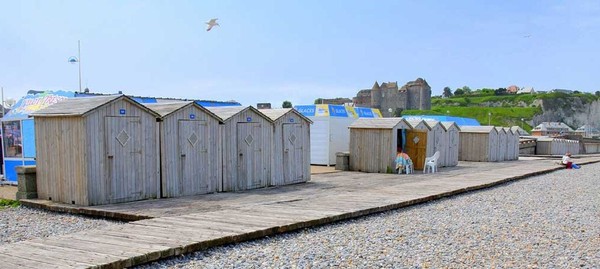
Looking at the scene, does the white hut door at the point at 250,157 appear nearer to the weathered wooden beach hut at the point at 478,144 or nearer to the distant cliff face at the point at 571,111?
the weathered wooden beach hut at the point at 478,144

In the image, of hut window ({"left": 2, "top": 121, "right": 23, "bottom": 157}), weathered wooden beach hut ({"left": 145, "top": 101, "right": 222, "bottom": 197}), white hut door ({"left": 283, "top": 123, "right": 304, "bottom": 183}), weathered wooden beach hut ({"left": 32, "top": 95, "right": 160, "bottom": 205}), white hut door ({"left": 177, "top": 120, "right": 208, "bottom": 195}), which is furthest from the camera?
hut window ({"left": 2, "top": 121, "right": 23, "bottom": 157})

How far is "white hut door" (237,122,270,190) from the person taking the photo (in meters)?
14.3

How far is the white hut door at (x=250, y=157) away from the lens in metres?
14.3

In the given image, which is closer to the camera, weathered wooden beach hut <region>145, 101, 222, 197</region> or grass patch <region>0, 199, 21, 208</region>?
grass patch <region>0, 199, 21, 208</region>

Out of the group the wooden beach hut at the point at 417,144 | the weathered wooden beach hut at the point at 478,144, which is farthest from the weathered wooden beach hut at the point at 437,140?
the weathered wooden beach hut at the point at 478,144

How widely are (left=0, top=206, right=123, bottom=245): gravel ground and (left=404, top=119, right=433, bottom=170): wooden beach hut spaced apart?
14.9m

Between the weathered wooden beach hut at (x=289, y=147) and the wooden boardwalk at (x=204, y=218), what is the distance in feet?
1.89


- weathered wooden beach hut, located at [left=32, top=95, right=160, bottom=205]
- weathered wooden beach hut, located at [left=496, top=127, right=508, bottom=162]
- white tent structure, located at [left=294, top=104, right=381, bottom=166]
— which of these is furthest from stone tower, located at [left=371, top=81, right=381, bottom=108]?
weathered wooden beach hut, located at [left=32, top=95, right=160, bottom=205]

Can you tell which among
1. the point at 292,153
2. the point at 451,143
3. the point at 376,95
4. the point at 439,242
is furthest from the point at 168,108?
the point at 376,95

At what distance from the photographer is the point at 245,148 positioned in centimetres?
1445

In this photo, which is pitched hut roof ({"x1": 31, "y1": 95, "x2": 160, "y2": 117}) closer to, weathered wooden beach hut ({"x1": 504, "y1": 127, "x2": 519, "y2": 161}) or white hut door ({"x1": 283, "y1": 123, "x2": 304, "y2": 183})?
white hut door ({"x1": 283, "y1": 123, "x2": 304, "y2": 183})

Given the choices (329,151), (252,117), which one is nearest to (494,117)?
(329,151)

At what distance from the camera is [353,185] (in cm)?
1571

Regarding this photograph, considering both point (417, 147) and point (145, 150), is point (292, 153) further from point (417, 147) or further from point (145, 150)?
point (417, 147)
